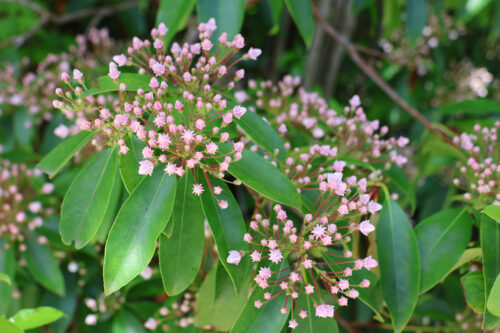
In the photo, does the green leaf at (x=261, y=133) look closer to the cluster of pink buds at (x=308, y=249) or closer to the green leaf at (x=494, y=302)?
the cluster of pink buds at (x=308, y=249)

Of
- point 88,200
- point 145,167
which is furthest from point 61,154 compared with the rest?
point 145,167

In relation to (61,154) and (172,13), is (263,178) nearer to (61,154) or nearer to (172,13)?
(61,154)

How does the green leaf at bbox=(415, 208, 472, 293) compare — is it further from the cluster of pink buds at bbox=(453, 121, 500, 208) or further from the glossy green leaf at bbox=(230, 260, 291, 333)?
the glossy green leaf at bbox=(230, 260, 291, 333)

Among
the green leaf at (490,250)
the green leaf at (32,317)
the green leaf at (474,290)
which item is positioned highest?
the green leaf at (490,250)

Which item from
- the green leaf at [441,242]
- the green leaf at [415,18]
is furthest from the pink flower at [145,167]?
the green leaf at [415,18]

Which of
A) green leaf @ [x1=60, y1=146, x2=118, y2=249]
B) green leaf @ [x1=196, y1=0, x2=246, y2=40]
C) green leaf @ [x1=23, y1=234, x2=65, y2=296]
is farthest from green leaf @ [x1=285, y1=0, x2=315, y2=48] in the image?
green leaf @ [x1=23, y1=234, x2=65, y2=296]

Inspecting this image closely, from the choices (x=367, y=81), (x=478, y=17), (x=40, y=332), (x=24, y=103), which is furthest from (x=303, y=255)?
(x=478, y=17)
